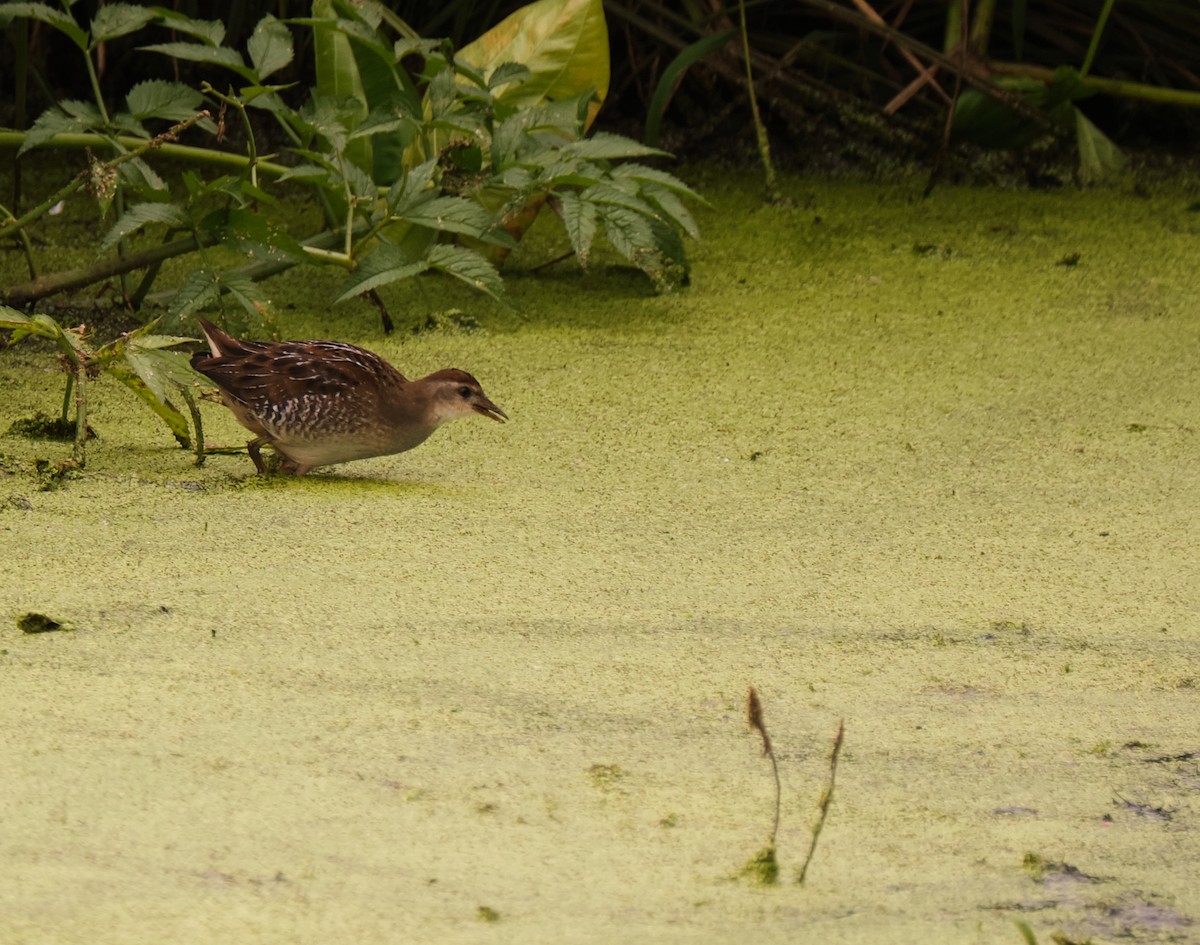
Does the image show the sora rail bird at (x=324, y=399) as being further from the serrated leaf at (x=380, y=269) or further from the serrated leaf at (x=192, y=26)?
the serrated leaf at (x=192, y=26)

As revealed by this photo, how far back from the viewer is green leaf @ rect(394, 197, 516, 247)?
8.64ft

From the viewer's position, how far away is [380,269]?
2.74 m

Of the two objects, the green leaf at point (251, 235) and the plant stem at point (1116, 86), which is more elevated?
the plant stem at point (1116, 86)

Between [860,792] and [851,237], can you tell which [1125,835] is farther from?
[851,237]

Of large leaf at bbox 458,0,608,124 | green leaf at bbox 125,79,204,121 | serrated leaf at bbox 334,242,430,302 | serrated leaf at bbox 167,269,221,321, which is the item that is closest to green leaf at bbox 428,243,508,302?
serrated leaf at bbox 334,242,430,302

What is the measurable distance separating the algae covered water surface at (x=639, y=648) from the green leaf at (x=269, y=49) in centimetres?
57

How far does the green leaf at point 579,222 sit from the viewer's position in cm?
266

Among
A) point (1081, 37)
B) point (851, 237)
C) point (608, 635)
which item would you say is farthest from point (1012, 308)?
point (608, 635)

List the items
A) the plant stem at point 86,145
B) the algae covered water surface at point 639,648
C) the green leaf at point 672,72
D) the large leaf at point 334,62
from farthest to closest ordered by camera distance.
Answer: the green leaf at point 672,72 < the large leaf at point 334,62 < the plant stem at point 86,145 < the algae covered water surface at point 639,648

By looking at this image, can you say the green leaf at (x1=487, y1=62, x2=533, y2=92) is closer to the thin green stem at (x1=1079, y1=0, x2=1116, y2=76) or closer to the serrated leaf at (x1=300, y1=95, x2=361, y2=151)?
the serrated leaf at (x1=300, y1=95, x2=361, y2=151)

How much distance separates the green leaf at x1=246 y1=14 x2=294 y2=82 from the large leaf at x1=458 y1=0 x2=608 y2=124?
663 millimetres

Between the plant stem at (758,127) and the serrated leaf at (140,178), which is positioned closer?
the serrated leaf at (140,178)

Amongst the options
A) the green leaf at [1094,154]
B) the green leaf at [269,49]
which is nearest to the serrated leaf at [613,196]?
the green leaf at [269,49]

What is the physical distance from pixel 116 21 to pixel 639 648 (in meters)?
1.45
